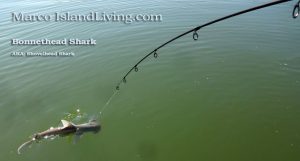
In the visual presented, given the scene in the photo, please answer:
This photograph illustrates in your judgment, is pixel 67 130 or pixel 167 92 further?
pixel 167 92

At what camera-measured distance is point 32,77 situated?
10.5m

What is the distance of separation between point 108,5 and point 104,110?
34.2 ft

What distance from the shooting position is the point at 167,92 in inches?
361

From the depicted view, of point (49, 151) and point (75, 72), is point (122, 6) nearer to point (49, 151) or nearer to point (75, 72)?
point (75, 72)

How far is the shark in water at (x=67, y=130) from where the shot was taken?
5995mm

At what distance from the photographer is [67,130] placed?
20.9ft

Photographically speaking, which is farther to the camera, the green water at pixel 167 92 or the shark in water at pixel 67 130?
the green water at pixel 167 92

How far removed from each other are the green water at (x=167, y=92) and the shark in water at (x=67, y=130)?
32cm

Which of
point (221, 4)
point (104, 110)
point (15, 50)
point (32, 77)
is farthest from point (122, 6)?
point (104, 110)

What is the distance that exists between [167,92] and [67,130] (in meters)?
3.69

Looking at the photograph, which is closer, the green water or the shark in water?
the shark in water

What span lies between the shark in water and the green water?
1.04 ft

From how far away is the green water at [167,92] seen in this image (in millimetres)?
7289

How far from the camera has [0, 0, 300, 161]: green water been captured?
729 cm
